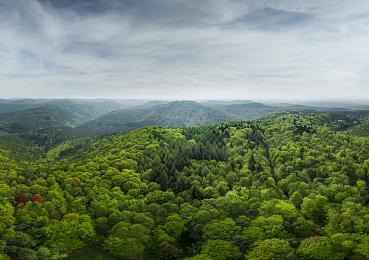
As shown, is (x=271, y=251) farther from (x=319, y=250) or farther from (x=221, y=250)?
(x=221, y=250)

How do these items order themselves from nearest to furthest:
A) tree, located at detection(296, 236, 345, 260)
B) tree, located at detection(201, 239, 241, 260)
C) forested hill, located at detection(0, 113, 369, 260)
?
tree, located at detection(296, 236, 345, 260) → tree, located at detection(201, 239, 241, 260) → forested hill, located at detection(0, 113, 369, 260)

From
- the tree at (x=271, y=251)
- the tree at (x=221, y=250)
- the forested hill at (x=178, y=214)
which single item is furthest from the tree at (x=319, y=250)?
the tree at (x=221, y=250)

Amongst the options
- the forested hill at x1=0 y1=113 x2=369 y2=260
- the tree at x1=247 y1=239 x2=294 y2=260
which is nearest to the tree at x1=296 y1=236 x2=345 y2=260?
the forested hill at x1=0 y1=113 x2=369 y2=260

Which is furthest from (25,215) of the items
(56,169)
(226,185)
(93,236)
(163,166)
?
(226,185)

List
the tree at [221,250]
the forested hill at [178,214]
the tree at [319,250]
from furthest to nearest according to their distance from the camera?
the forested hill at [178,214], the tree at [221,250], the tree at [319,250]

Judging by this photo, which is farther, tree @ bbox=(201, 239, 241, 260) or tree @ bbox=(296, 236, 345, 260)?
tree @ bbox=(201, 239, 241, 260)

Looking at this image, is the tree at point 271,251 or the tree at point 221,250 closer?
the tree at point 271,251

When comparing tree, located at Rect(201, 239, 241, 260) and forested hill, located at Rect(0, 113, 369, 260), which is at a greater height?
forested hill, located at Rect(0, 113, 369, 260)

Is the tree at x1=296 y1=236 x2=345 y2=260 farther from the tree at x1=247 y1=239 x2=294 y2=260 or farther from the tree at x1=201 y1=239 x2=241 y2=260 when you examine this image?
the tree at x1=201 y1=239 x2=241 y2=260

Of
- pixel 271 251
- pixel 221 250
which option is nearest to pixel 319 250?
pixel 271 251

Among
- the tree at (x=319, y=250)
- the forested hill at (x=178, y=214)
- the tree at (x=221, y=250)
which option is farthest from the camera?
the forested hill at (x=178, y=214)

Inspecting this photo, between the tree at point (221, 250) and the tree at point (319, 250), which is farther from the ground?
the tree at point (319, 250)

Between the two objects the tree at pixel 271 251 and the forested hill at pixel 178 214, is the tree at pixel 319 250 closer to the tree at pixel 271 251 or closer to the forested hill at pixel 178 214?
the forested hill at pixel 178 214
